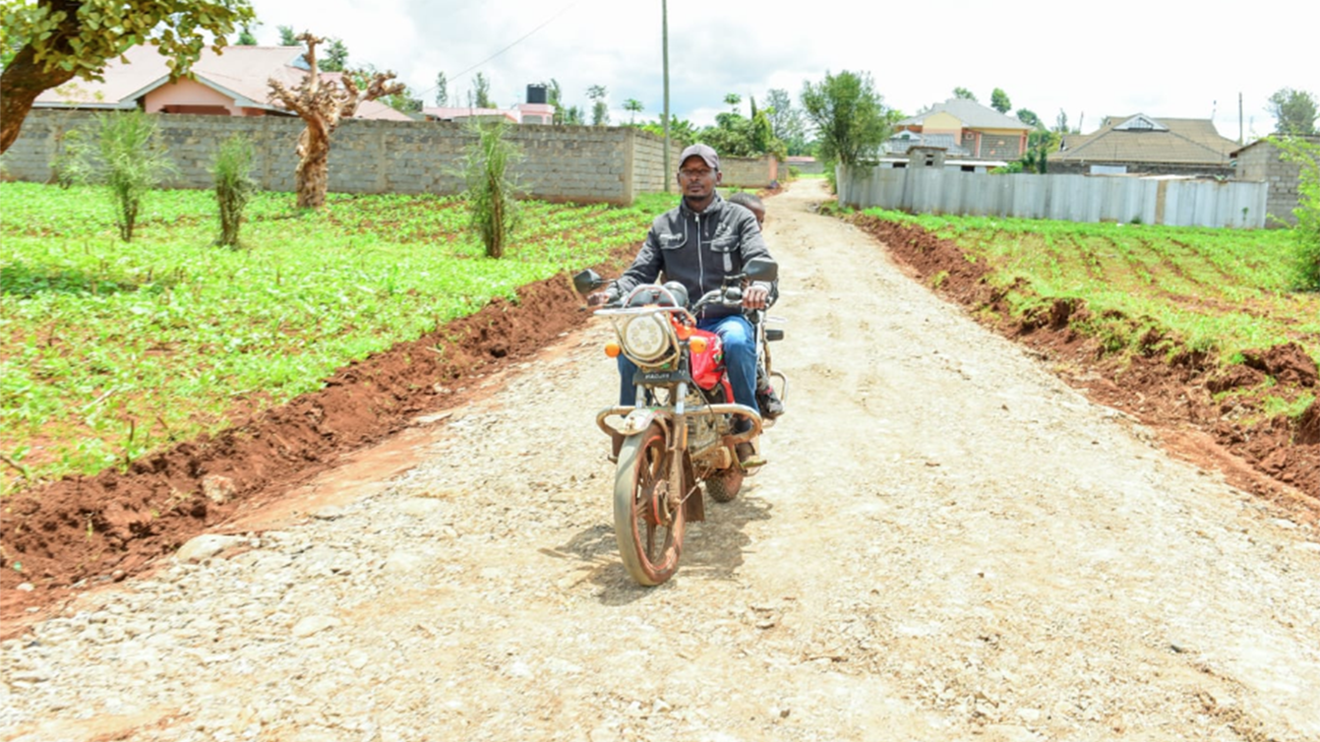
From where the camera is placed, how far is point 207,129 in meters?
27.2

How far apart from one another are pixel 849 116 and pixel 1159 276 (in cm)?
2170

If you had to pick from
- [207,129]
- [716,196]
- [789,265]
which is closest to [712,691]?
[716,196]

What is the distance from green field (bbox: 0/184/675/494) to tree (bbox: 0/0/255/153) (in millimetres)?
1917

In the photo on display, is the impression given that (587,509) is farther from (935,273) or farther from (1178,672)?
(935,273)

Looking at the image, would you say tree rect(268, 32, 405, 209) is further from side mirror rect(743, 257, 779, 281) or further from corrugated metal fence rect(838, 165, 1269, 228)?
side mirror rect(743, 257, 779, 281)

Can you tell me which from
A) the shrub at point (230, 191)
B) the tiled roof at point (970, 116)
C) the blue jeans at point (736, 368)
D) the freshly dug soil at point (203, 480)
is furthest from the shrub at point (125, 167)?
the tiled roof at point (970, 116)

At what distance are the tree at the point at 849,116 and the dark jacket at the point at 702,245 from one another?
3462 centimetres

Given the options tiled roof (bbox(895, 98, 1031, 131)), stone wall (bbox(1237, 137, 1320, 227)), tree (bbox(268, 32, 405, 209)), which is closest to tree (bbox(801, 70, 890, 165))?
stone wall (bbox(1237, 137, 1320, 227))

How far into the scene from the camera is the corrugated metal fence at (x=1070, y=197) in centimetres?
3409

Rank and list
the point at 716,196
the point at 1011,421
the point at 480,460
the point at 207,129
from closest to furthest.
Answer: the point at 716,196
the point at 480,460
the point at 1011,421
the point at 207,129

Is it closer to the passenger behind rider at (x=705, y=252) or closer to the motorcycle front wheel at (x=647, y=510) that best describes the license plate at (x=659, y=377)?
the motorcycle front wheel at (x=647, y=510)

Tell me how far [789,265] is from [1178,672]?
14.6m

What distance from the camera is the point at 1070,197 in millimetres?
35312

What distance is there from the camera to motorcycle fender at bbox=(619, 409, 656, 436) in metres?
4.38
